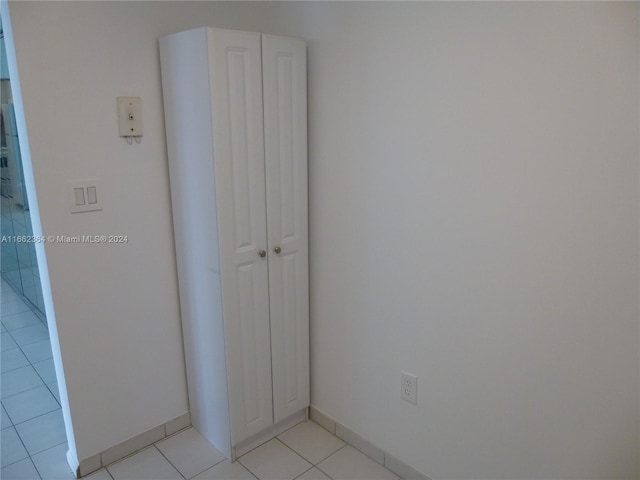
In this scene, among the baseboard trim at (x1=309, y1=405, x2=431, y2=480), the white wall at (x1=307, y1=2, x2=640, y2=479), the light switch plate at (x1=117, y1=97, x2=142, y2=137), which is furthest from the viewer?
the baseboard trim at (x1=309, y1=405, x2=431, y2=480)

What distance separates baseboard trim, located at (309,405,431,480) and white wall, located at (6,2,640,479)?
0.04 metres

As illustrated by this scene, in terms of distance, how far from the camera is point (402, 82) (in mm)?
1645

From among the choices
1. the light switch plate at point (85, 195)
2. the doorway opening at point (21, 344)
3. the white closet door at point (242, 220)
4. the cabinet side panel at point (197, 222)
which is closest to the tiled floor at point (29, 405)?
the doorway opening at point (21, 344)

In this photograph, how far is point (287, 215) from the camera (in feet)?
6.50

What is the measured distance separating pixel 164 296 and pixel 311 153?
2.99 feet

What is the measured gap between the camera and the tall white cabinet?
1708mm

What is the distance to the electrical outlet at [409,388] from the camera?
6.02ft

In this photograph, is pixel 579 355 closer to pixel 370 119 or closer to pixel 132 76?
pixel 370 119

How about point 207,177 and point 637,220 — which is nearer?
point 637,220

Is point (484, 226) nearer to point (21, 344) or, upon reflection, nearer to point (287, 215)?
point (287, 215)

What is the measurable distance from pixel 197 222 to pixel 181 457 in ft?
3.49

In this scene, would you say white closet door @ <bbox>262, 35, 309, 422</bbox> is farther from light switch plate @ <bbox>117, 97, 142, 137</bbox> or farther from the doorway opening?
the doorway opening

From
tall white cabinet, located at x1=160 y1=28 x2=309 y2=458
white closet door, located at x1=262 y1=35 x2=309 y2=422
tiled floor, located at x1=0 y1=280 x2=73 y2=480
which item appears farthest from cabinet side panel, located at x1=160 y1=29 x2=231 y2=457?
tiled floor, located at x1=0 y1=280 x2=73 y2=480

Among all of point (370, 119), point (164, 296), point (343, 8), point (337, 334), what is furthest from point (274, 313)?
point (343, 8)
